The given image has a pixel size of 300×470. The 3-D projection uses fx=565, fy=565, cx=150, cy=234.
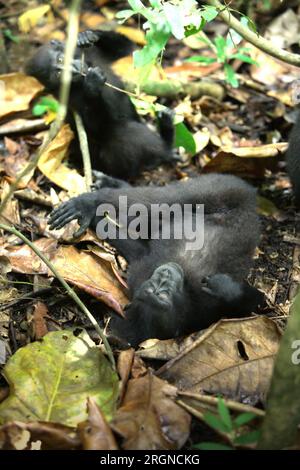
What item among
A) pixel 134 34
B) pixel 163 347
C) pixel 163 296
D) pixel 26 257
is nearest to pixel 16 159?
pixel 26 257

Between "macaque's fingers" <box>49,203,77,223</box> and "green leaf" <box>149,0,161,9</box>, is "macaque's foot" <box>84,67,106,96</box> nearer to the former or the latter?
"macaque's fingers" <box>49,203,77,223</box>

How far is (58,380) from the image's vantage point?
2.72 m

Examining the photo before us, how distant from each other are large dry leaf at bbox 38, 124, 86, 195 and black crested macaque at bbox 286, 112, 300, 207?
1.62 metres

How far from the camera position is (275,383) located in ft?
6.72

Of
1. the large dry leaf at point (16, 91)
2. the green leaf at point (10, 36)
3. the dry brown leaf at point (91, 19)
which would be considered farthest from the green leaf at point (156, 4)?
the green leaf at point (10, 36)

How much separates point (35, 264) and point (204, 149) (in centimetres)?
217

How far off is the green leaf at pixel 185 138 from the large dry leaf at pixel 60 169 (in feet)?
2.89

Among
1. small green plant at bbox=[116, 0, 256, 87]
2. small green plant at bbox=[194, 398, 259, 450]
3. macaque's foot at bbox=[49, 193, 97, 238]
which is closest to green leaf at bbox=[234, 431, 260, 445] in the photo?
small green plant at bbox=[194, 398, 259, 450]

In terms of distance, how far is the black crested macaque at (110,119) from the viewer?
16.1ft

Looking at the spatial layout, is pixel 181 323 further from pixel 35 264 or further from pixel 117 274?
pixel 35 264

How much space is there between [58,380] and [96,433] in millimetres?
497

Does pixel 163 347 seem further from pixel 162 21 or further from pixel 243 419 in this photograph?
pixel 162 21

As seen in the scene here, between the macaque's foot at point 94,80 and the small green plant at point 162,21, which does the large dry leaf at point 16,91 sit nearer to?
the macaque's foot at point 94,80
